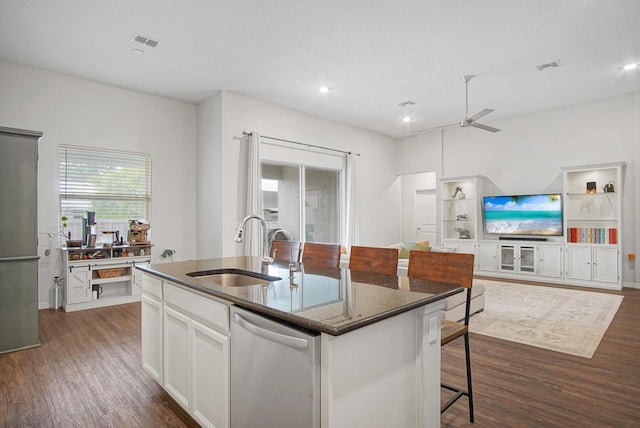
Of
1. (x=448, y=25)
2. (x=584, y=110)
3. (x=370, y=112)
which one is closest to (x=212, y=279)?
(x=448, y=25)

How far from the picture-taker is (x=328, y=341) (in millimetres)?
1194

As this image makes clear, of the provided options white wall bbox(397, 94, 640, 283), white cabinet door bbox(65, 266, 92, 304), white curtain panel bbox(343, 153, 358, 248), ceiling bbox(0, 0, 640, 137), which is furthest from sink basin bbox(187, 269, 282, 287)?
white wall bbox(397, 94, 640, 283)

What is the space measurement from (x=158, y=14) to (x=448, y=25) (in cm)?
301

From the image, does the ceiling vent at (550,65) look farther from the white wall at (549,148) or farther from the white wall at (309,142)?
the white wall at (309,142)

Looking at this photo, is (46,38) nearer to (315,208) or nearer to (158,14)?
(158,14)

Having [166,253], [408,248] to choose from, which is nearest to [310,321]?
[408,248]

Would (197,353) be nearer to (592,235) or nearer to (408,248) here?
(408,248)

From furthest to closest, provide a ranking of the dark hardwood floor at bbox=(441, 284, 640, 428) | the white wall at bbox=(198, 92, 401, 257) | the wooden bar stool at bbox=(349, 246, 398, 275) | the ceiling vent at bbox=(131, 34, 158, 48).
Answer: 1. the white wall at bbox=(198, 92, 401, 257)
2. the ceiling vent at bbox=(131, 34, 158, 48)
3. the wooden bar stool at bbox=(349, 246, 398, 275)
4. the dark hardwood floor at bbox=(441, 284, 640, 428)

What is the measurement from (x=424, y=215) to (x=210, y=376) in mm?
8264

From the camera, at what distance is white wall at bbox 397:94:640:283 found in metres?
5.89

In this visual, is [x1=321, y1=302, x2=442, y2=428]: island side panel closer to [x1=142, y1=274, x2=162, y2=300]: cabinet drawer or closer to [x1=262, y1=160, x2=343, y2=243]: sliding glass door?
[x1=142, y1=274, x2=162, y2=300]: cabinet drawer

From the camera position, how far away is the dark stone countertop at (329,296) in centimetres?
126

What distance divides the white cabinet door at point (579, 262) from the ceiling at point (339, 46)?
2.67m

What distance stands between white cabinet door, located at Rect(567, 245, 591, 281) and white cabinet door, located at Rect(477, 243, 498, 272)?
122cm
